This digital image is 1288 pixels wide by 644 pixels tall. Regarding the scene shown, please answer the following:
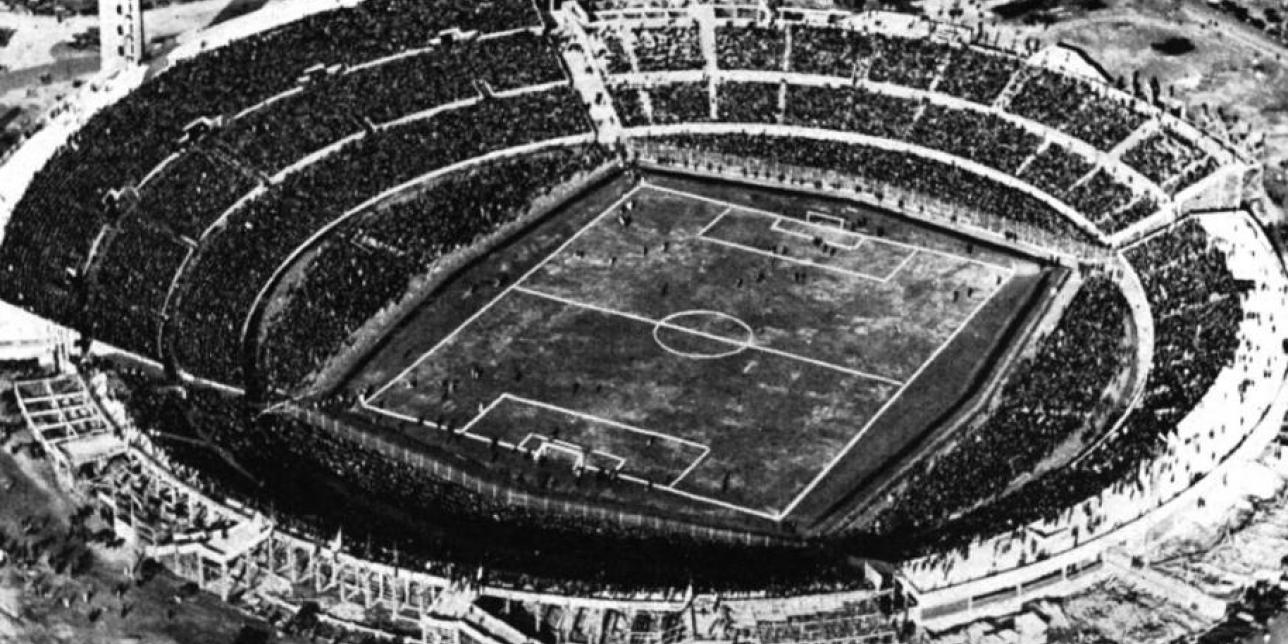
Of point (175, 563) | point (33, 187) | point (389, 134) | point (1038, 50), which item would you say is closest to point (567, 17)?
point (389, 134)

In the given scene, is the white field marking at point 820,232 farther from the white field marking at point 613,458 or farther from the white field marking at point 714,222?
the white field marking at point 613,458

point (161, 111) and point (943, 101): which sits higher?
point (943, 101)

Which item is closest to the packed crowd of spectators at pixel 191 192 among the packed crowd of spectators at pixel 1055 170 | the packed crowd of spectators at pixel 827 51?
the packed crowd of spectators at pixel 827 51

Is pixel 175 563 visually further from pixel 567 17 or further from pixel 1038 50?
pixel 1038 50

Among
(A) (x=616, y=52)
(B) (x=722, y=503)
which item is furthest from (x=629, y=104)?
(B) (x=722, y=503)

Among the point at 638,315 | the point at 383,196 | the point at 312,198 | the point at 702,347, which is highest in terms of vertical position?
the point at 383,196

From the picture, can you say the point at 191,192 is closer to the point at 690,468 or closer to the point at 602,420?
the point at 602,420
